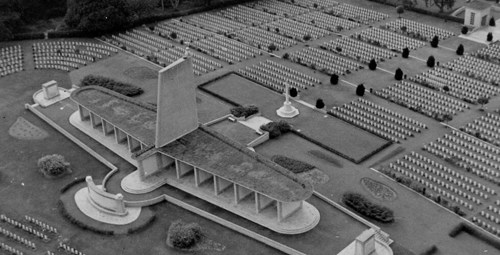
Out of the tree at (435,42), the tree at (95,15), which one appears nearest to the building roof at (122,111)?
the tree at (95,15)

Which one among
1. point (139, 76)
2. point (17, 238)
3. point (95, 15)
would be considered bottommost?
point (17, 238)

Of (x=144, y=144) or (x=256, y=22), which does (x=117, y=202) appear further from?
(x=256, y=22)

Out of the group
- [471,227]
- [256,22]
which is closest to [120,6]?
[256,22]

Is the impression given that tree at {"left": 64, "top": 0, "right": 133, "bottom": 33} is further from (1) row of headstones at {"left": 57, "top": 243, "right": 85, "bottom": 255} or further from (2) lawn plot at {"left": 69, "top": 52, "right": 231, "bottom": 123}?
(1) row of headstones at {"left": 57, "top": 243, "right": 85, "bottom": 255}

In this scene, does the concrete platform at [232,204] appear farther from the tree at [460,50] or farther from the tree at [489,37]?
the tree at [489,37]

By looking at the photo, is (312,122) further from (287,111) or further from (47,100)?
(47,100)

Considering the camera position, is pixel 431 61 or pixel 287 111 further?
pixel 431 61

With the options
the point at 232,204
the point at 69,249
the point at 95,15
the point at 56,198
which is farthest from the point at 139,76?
the point at 69,249
